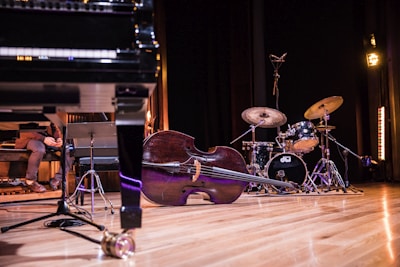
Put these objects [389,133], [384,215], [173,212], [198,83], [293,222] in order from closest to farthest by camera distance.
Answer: [293,222] < [384,215] < [173,212] < [389,133] < [198,83]

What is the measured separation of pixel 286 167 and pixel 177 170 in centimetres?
197

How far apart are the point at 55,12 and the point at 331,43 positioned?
236 inches

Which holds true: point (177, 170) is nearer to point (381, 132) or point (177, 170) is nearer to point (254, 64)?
point (254, 64)

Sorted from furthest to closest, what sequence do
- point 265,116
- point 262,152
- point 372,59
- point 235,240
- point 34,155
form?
point 372,59 < point 262,152 < point 265,116 < point 34,155 < point 235,240

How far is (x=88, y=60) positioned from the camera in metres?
1.38

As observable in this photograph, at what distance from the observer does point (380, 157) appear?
661 centimetres

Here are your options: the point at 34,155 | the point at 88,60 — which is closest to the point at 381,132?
the point at 34,155

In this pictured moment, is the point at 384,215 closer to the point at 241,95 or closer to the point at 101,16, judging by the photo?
the point at 101,16

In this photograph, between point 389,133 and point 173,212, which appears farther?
point 389,133

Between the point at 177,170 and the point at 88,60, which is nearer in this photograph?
the point at 88,60

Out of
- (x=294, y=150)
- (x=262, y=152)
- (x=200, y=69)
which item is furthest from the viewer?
(x=200, y=69)

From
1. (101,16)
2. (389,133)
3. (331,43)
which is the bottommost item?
(389,133)

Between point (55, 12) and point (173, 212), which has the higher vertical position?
point (55, 12)

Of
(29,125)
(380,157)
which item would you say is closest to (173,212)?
(29,125)
